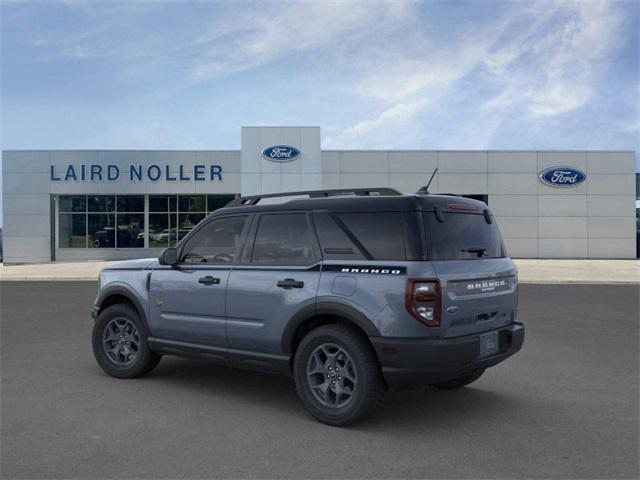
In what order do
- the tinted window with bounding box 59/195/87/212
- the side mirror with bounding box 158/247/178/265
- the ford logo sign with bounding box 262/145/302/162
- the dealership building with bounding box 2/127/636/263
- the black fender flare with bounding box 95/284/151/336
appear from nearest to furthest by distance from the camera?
the side mirror with bounding box 158/247/178/265 → the black fender flare with bounding box 95/284/151/336 → the ford logo sign with bounding box 262/145/302/162 → the dealership building with bounding box 2/127/636/263 → the tinted window with bounding box 59/195/87/212

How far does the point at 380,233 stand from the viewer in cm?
462

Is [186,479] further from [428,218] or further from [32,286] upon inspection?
[32,286]

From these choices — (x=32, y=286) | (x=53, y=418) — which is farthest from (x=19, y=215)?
(x=53, y=418)

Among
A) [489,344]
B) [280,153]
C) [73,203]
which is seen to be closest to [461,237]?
[489,344]

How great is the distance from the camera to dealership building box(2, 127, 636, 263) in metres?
29.4

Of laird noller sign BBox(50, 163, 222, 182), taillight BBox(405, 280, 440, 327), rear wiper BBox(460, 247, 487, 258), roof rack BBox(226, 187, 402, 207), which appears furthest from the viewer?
laird noller sign BBox(50, 163, 222, 182)

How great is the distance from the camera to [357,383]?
14.7 ft

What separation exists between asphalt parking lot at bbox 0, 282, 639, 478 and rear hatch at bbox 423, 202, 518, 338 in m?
0.88

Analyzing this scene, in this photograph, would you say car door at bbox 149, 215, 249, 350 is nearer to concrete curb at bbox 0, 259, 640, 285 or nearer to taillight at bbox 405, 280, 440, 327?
taillight at bbox 405, 280, 440, 327

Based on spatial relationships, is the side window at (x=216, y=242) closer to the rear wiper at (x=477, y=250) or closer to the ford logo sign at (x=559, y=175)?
the rear wiper at (x=477, y=250)

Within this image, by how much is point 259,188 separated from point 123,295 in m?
23.0

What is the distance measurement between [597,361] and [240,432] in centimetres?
481

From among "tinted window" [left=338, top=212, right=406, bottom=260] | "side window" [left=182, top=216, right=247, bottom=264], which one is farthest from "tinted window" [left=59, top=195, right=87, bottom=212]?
"tinted window" [left=338, top=212, right=406, bottom=260]

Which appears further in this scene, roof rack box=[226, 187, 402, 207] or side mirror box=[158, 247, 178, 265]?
side mirror box=[158, 247, 178, 265]
